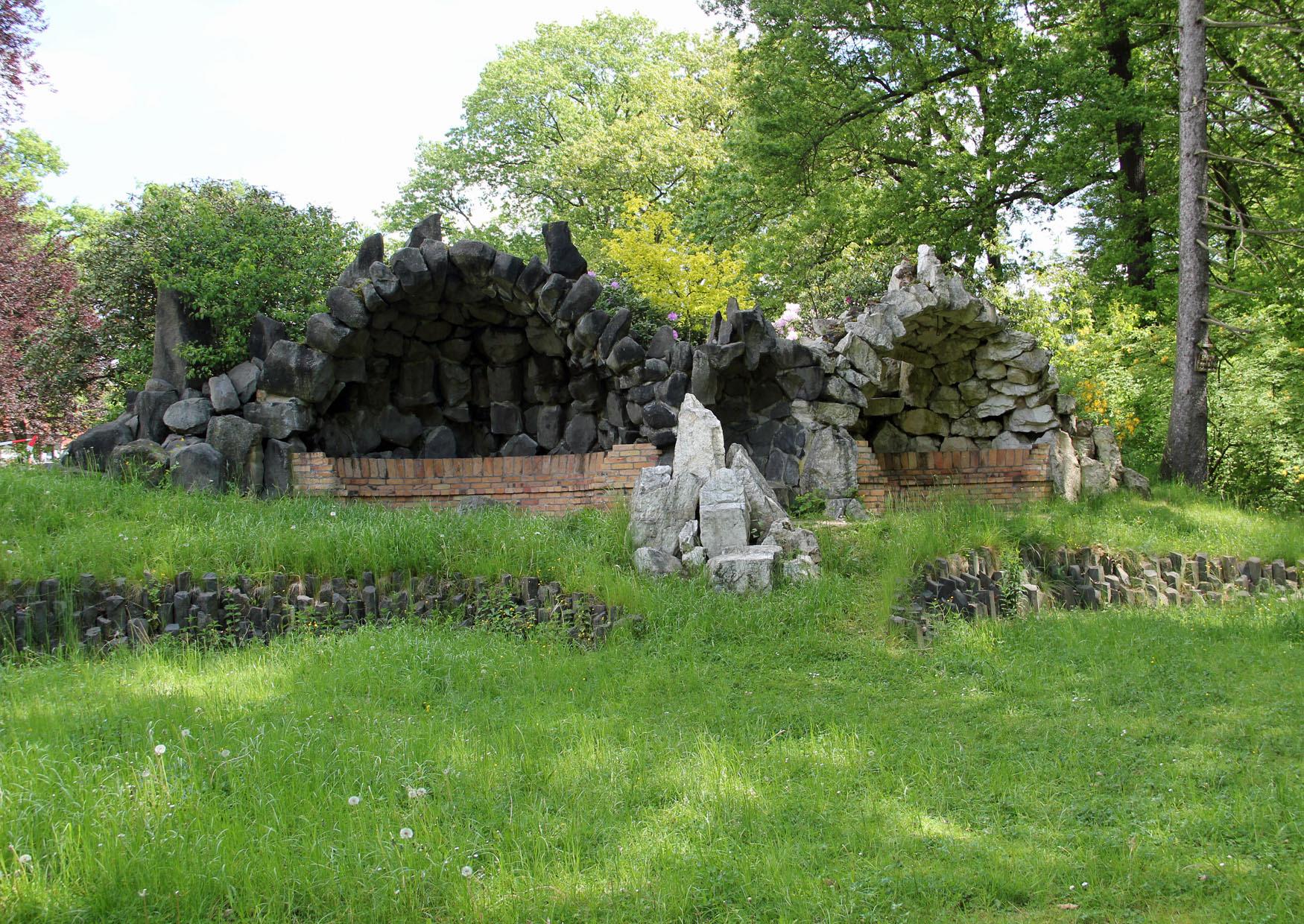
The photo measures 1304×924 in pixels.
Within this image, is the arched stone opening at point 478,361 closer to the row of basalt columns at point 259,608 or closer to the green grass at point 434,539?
the green grass at point 434,539

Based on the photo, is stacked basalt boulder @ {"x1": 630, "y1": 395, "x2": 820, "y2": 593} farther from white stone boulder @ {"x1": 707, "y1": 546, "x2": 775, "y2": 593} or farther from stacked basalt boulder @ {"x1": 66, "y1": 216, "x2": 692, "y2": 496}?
stacked basalt boulder @ {"x1": 66, "y1": 216, "x2": 692, "y2": 496}

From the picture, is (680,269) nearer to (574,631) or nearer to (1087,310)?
(1087,310)

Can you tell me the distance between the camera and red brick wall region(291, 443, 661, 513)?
427 inches

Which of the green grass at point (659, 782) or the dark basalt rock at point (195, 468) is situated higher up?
the dark basalt rock at point (195, 468)

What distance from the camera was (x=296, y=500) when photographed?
32.8ft

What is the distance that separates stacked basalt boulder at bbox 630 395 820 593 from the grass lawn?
37 cm

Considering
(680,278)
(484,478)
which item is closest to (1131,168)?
(680,278)

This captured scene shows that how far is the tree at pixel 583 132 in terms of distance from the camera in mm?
25219

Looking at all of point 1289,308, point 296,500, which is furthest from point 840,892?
point 1289,308

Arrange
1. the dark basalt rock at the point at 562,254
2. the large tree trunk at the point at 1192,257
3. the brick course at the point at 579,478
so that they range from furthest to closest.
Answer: the large tree trunk at the point at 1192,257 → the brick course at the point at 579,478 → the dark basalt rock at the point at 562,254

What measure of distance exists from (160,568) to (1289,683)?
7.60 meters

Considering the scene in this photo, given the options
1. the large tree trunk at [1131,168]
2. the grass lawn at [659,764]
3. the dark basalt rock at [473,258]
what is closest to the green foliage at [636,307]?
the dark basalt rock at [473,258]

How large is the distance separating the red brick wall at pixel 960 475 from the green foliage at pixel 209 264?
7051 millimetres

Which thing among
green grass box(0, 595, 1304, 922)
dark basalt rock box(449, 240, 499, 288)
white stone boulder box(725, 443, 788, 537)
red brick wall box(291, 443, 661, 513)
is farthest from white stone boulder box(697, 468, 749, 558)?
dark basalt rock box(449, 240, 499, 288)
